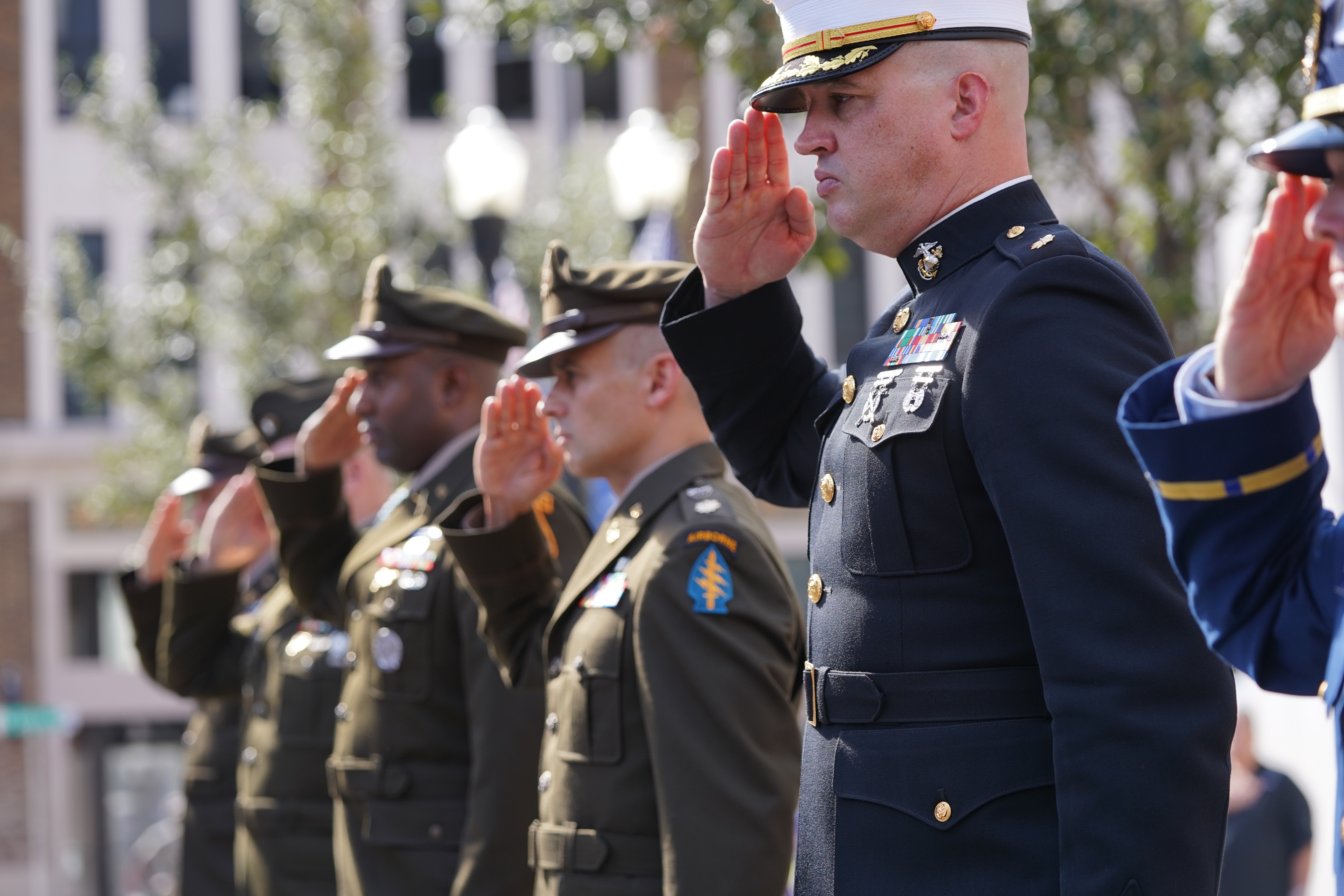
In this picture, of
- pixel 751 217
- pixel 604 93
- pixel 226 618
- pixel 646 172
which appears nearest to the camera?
pixel 751 217

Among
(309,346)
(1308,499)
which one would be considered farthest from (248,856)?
(309,346)

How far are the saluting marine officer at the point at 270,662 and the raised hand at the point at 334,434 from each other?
0.10 metres

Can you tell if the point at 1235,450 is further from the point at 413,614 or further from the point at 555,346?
the point at 413,614

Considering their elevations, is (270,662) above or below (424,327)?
below

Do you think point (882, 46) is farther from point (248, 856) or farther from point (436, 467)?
point (248, 856)

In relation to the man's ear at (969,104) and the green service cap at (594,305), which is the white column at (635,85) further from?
the man's ear at (969,104)

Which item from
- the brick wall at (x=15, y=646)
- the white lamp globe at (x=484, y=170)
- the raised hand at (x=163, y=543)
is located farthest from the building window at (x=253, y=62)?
the raised hand at (x=163, y=543)

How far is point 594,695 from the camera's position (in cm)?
326

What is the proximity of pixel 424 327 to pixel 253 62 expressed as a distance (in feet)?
50.9


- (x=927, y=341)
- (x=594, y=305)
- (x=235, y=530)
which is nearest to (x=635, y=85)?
(x=235, y=530)

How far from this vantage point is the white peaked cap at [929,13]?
2422mm

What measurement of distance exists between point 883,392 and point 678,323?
0.53 metres

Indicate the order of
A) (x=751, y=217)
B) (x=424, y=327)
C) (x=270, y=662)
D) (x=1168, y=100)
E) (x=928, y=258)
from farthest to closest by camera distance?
1. (x=1168, y=100)
2. (x=270, y=662)
3. (x=424, y=327)
4. (x=751, y=217)
5. (x=928, y=258)

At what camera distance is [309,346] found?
11508mm
